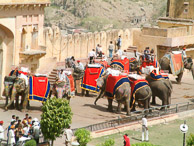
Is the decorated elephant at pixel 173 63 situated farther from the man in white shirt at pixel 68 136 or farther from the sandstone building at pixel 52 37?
the man in white shirt at pixel 68 136

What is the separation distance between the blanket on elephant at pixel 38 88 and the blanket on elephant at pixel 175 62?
1008 centimetres

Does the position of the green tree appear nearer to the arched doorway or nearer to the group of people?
the group of people

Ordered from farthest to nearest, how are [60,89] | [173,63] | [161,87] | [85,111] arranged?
1. [173,63]
2. [161,87]
3. [85,111]
4. [60,89]

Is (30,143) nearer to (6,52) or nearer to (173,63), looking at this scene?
(6,52)

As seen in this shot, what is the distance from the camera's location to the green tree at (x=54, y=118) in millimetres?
19500

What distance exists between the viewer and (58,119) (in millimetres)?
19625

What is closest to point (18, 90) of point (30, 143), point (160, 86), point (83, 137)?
point (83, 137)

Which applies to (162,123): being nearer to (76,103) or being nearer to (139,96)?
(139,96)

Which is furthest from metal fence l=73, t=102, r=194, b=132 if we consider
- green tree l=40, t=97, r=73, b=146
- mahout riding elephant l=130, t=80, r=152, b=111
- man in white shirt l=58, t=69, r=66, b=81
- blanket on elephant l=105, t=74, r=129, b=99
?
man in white shirt l=58, t=69, r=66, b=81

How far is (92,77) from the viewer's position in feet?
92.3

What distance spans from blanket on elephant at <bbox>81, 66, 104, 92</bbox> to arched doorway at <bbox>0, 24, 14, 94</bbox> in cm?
326

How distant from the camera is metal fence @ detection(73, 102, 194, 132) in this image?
2265 cm

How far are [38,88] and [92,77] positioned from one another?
13.8 feet

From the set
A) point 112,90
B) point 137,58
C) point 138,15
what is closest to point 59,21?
point 138,15
